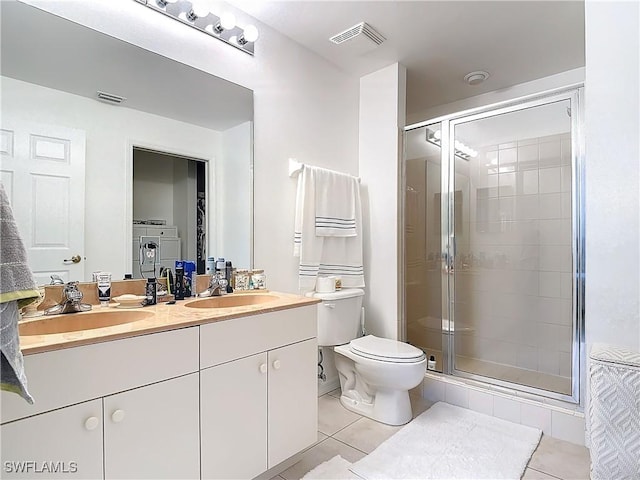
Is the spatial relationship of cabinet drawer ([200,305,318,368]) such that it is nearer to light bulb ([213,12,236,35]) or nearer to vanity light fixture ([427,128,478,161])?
light bulb ([213,12,236,35])

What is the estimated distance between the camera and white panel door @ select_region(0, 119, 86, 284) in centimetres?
129

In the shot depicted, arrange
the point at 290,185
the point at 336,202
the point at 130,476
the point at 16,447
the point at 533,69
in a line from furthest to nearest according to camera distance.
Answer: the point at 533,69 → the point at 336,202 → the point at 290,185 → the point at 130,476 → the point at 16,447

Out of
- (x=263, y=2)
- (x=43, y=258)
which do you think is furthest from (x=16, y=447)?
(x=263, y=2)

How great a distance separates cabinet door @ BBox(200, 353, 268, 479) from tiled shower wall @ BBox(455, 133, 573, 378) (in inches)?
64.6

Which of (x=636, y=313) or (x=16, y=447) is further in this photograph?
(x=636, y=313)

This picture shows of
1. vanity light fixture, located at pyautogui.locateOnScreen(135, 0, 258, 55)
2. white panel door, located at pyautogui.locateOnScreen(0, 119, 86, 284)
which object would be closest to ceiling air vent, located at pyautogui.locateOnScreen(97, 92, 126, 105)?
white panel door, located at pyautogui.locateOnScreen(0, 119, 86, 284)

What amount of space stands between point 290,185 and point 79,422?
5.22 feet

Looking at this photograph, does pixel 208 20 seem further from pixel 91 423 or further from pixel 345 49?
pixel 91 423

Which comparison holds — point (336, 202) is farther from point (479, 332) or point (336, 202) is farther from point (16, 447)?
point (16, 447)

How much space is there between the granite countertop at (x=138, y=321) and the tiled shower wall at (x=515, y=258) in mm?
1550

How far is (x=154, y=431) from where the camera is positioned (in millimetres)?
1136

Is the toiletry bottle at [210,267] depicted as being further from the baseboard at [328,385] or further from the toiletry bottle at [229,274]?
the baseboard at [328,385]

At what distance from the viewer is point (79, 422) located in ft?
3.25
